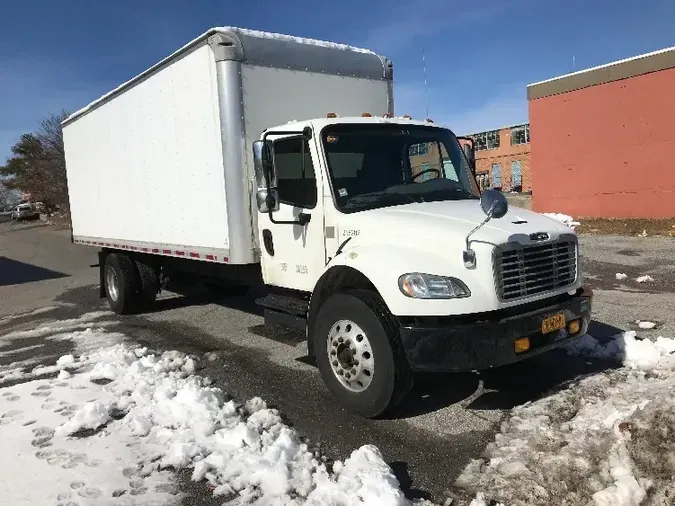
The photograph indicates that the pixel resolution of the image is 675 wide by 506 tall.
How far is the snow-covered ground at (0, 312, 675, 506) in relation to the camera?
327 centimetres

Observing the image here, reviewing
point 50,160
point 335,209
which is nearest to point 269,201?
point 335,209

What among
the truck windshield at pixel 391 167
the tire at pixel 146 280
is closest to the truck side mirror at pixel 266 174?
the truck windshield at pixel 391 167

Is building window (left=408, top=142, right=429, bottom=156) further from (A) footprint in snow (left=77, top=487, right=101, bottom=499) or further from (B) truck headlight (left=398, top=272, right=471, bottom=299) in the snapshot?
(A) footprint in snow (left=77, top=487, right=101, bottom=499)

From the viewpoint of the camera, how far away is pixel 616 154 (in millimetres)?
20078

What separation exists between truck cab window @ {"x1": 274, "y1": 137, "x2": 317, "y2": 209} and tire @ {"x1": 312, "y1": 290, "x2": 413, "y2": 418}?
1.14 metres

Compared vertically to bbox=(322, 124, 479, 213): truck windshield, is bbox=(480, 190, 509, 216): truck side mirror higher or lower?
lower

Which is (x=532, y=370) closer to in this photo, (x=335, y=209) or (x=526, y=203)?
(x=335, y=209)

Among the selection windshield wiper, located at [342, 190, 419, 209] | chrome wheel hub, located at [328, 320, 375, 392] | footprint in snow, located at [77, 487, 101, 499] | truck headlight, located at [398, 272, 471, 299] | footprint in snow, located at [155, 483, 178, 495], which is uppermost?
windshield wiper, located at [342, 190, 419, 209]

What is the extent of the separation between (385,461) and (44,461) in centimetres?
234

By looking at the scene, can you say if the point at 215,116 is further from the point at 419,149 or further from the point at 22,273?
the point at 22,273

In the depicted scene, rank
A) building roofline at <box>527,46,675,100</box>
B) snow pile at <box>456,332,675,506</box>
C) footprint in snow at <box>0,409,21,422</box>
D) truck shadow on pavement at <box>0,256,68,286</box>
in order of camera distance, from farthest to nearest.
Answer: building roofline at <box>527,46,675,100</box> → truck shadow on pavement at <box>0,256,68,286</box> → footprint in snow at <box>0,409,21,422</box> → snow pile at <box>456,332,675,506</box>

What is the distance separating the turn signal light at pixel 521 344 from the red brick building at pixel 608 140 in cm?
1752

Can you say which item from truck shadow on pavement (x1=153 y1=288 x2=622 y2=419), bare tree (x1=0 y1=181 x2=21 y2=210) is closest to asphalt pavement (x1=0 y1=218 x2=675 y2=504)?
truck shadow on pavement (x1=153 y1=288 x2=622 y2=419)

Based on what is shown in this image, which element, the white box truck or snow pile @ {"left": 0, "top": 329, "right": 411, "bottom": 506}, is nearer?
snow pile @ {"left": 0, "top": 329, "right": 411, "bottom": 506}
